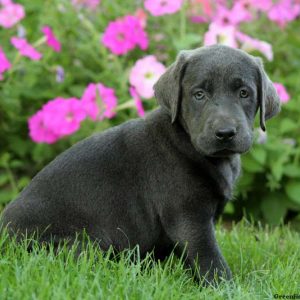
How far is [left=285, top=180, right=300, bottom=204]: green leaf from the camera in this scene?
635cm

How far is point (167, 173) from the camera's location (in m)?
4.08

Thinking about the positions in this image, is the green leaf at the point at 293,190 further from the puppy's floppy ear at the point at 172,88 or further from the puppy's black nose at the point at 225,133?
the puppy's black nose at the point at 225,133

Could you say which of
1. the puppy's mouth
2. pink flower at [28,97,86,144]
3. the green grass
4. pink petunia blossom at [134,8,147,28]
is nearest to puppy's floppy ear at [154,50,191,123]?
the puppy's mouth

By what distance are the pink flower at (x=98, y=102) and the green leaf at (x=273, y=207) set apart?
1688mm

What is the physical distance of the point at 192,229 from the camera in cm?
396

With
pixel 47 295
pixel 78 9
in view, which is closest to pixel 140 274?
pixel 47 295

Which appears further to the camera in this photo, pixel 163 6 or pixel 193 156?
pixel 163 6

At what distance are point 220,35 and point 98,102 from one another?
4.03ft

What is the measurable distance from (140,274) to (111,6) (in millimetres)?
4091

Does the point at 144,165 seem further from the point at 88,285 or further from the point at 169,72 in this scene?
the point at 88,285

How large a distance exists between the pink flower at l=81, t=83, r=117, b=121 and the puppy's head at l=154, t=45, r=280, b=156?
6.29 ft

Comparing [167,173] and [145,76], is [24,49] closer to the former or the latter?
[145,76]

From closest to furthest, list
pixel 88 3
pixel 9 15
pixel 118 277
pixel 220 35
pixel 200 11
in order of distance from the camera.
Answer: pixel 118 277, pixel 220 35, pixel 9 15, pixel 200 11, pixel 88 3

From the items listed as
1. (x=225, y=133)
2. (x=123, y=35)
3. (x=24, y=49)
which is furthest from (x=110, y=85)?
(x=225, y=133)
